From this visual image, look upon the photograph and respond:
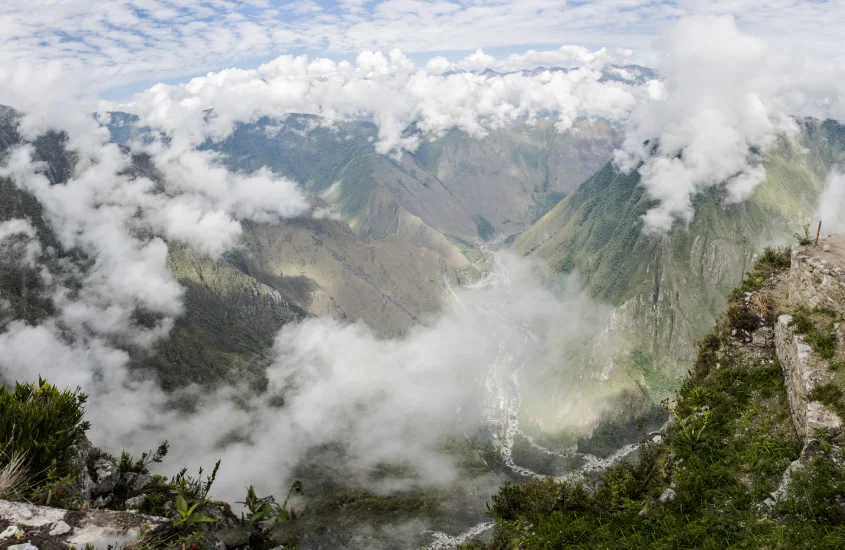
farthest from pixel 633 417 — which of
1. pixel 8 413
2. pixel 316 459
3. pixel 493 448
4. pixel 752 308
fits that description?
pixel 8 413

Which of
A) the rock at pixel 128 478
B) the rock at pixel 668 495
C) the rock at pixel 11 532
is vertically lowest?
the rock at pixel 668 495

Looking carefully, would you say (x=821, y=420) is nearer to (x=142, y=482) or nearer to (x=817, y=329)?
(x=817, y=329)

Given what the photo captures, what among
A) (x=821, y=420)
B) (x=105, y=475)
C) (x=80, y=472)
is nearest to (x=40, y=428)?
(x=80, y=472)

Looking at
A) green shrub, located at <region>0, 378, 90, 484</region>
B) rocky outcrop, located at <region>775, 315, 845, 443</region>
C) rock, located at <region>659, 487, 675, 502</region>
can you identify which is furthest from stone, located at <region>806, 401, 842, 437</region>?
green shrub, located at <region>0, 378, 90, 484</region>

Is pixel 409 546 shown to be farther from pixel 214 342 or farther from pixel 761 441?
pixel 214 342

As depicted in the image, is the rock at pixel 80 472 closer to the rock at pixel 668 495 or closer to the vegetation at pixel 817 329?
the rock at pixel 668 495

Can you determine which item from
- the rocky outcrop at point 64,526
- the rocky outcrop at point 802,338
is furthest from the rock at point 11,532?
the rocky outcrop at point 802,338
